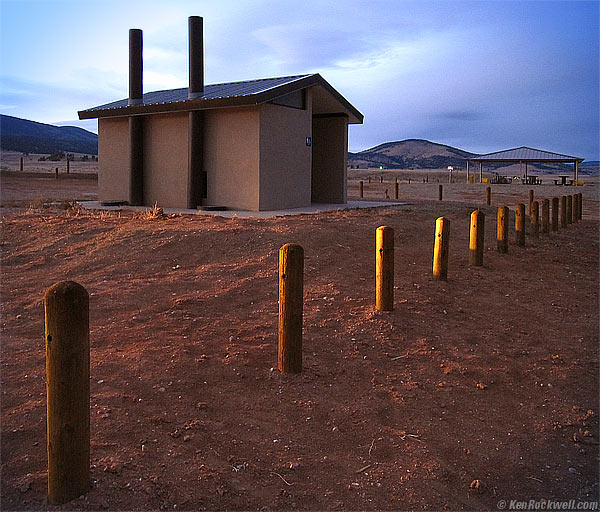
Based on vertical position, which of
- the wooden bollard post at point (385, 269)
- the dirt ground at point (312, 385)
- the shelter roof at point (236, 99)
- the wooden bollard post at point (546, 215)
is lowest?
the dirt ground at point (312, 385)

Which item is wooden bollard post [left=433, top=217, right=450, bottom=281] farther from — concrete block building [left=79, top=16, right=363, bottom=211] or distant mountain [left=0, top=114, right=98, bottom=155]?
distant mountain [left=0, top=114, right=98, bottom=155]

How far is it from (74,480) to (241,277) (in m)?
5.14

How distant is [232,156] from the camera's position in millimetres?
15938

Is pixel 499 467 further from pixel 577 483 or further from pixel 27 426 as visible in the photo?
pixel 27 426

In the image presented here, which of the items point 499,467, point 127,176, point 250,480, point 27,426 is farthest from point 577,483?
point 127,176

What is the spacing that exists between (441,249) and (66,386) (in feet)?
20.0

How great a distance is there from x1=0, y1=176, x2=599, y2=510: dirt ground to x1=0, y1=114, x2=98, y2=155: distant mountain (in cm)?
9952

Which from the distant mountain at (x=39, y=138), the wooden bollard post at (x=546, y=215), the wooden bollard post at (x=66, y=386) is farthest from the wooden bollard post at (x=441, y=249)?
the distant mountain at (x=39, y=138)

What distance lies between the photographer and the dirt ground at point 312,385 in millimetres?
3713

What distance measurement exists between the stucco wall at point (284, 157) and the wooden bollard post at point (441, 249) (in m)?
7.84

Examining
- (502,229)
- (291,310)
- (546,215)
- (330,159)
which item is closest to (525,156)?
(330,159)

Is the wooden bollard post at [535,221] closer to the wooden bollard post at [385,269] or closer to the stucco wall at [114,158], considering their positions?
the wooden bollard post at [385,269]

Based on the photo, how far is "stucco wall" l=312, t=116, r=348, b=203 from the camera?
19516mm

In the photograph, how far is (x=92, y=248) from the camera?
32.2 ft
